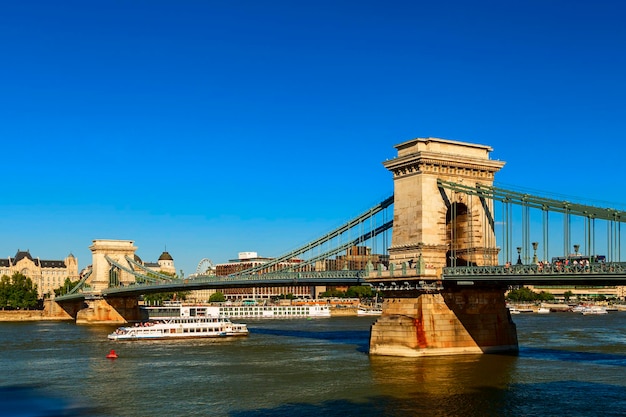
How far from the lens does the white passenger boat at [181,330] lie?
89312 mm

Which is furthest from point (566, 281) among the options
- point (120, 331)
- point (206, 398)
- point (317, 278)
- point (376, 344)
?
point (120, 331)

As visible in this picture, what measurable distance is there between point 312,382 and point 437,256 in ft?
52.3

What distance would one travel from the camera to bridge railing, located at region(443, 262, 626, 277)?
4603 centimetres

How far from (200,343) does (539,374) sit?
42.1 m

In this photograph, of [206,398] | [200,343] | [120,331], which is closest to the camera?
[206,398]

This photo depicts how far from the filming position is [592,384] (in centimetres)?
4553

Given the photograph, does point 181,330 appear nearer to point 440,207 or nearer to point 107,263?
point 440,207

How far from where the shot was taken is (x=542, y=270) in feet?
164

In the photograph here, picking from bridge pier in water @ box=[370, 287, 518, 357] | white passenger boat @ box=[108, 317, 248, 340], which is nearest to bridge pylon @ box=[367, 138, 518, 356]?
bridge pier in water @ box=[370, 287, 518, 357]

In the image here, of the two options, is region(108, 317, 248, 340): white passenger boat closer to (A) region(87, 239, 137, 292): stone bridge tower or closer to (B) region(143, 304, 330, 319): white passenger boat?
(A) region(87, 239, 137, 292): stone bridge tower

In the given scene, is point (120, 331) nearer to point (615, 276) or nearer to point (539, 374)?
point (539, 374)

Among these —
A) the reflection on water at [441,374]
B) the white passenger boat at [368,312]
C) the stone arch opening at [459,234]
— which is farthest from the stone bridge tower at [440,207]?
the white passenger boat at [368,312]

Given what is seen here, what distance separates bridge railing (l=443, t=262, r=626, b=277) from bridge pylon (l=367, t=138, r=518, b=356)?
2416 millimetres

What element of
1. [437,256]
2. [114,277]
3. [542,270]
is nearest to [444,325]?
Answer: [437,256]
